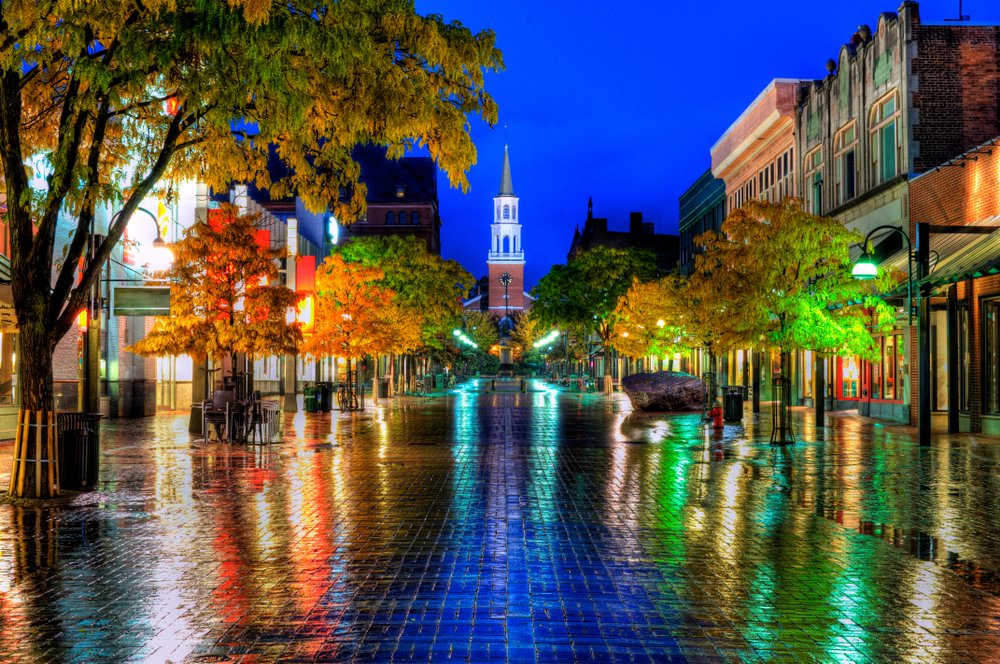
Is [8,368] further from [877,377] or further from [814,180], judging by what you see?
[814,180]

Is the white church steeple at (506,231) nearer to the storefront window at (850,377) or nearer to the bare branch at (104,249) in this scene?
the storefront window at (850,377)

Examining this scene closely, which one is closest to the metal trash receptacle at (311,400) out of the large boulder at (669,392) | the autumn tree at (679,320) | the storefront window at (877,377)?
the large boulder at (669,392)

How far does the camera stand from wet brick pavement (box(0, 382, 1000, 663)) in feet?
19.6

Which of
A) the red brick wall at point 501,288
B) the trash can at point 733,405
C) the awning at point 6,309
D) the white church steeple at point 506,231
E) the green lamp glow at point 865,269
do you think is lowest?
the trash can at point 733,405

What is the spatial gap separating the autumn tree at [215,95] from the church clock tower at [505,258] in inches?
5430

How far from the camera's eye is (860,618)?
6574mm

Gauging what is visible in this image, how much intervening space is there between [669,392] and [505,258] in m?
123

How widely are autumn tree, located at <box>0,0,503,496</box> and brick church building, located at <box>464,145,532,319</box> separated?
444 feet

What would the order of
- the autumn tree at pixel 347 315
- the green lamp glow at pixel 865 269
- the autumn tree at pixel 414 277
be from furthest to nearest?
the autumn tree at pixel 414 277 → the autumn tree at pixel 347 315 → the green lamp glow at pixel 865 269

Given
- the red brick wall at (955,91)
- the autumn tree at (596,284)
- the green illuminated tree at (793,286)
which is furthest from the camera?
the autumn tree at (596,284)

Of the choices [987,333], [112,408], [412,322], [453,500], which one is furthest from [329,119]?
[412,322]

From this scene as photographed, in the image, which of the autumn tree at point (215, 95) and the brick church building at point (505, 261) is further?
the brick church building at point (505, 261)

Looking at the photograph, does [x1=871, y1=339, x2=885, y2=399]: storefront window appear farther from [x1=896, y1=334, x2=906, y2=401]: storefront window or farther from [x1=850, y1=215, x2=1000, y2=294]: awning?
[x1=850, y1=215, x2=1000, y2=294]: awning

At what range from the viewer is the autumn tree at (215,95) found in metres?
9.64
